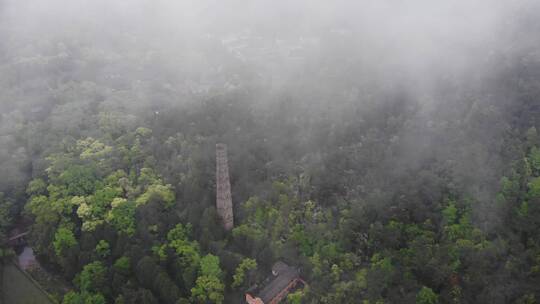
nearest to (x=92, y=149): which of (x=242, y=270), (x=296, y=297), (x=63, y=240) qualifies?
(x=63, y=240)

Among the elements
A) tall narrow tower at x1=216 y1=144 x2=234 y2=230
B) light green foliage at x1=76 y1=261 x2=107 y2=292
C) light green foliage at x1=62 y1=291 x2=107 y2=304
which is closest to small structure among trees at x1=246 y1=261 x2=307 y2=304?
tall narrow tower at x1=216 y1=144 x2=234 y2=230

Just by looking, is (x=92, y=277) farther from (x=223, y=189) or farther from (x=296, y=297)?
(x=296, y=297)

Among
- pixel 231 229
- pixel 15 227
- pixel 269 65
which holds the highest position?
pixel 269 65

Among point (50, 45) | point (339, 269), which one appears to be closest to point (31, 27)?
point (50, 45)

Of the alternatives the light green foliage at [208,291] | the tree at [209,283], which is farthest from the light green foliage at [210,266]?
the light green foliage at [208,291]

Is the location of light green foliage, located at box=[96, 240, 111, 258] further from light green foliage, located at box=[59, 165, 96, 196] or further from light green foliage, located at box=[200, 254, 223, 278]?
light green foliage, located at box=[200, 254, 223, 278]

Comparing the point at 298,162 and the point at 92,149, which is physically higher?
the point at 298,162

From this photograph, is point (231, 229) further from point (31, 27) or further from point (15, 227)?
point (31, 27)
